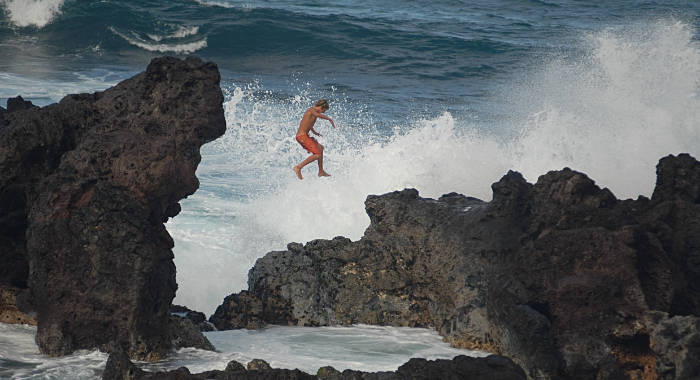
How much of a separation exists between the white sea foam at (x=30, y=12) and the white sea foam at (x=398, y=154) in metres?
7.43

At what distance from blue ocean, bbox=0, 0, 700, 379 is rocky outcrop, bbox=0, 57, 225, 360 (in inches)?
10.8

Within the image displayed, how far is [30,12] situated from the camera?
23219 millimetres

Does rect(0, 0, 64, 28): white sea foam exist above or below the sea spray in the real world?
above

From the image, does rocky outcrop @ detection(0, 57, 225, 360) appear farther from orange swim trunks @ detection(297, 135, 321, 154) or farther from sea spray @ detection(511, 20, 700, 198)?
sea spray @ detection(511, 20, 700, 198)

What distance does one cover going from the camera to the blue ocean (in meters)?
9.65

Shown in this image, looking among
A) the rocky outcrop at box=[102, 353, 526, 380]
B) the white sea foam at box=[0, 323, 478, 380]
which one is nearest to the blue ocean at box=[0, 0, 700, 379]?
the white sea foam at box=[0, 323, 478, 380]

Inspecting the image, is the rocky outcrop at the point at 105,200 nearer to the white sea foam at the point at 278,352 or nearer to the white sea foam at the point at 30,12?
the white sea foam at the point at 278,352

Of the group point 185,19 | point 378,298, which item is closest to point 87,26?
point 185,19

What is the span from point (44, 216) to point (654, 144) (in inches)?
414

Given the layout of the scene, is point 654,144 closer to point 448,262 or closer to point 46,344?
point 448,262

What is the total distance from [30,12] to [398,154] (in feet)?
48.3

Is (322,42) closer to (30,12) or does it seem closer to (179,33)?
(179,33)

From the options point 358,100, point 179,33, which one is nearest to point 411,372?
point 358,100

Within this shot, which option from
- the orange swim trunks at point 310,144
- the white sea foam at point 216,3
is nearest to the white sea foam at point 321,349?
the orange swim trunks at point 310,144
